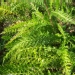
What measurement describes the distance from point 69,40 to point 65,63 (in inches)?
13.3

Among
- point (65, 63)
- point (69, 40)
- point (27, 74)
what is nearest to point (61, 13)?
point (69, 40)

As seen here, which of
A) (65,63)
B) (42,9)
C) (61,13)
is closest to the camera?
(65,63)

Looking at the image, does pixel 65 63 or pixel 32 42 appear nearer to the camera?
pixel 65 63

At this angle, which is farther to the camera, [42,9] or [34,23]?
[42,9]

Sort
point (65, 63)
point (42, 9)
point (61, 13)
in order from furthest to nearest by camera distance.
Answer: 1. point (42, 9)
2. point (61, 13)
3. point (65, 63)

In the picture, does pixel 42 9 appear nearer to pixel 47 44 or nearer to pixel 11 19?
pixel 11 19

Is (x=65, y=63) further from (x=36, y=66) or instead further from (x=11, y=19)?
(x=11, y=19)

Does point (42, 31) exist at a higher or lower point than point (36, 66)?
higher

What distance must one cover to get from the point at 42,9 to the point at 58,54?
2.67 feet

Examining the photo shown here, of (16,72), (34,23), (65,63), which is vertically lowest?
(16,72)

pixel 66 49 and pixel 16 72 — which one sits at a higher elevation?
pixel 66 49

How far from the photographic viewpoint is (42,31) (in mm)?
2861

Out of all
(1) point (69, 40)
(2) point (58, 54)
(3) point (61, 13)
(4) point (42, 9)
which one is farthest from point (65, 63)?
(4) point (42, 9)

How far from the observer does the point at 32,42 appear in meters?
2.74
